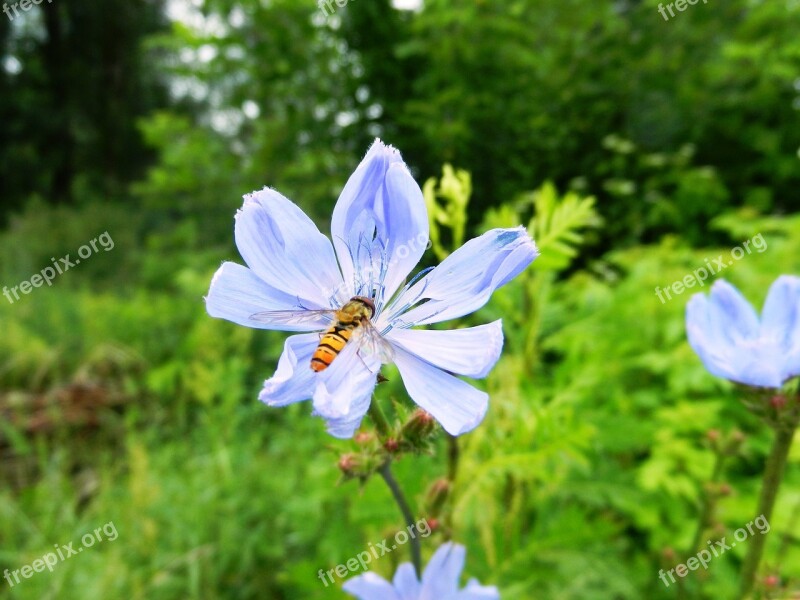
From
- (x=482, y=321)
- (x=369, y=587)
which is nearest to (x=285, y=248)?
(x=369, y=587)

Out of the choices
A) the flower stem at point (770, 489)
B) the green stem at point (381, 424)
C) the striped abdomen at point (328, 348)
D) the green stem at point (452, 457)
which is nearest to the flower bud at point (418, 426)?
the green stem at point (381, 424)

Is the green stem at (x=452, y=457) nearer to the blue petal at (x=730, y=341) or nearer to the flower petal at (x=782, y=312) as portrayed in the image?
the blue petal at (x=730, y=341)

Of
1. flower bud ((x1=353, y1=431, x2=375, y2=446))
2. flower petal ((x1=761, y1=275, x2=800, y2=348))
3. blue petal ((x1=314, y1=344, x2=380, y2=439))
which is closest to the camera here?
blue petal ((x1=314, y1=344, x2=380, y2=439))

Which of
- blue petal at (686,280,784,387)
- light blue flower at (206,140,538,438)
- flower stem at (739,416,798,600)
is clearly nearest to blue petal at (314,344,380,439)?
light blue flower at (206,140,538,438)

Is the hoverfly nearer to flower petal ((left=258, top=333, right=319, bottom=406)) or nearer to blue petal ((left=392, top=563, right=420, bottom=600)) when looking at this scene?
flower petal ((left=258, top=333, right=319, bottom=406))

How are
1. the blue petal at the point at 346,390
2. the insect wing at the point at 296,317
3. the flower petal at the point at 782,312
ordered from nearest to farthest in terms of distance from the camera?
1. the blue petal at the point at 346,390
2. the insect wing at the point at 296,317
3. the flower petal at the point at 782,312

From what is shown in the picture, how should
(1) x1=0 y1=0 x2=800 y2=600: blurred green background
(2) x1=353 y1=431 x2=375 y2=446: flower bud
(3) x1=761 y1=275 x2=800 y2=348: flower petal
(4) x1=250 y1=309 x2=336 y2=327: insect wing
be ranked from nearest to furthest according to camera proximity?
(4) x1=250 y1=309 x2=336 y2=327: insect wing, (2) x1=353 y1=431 x2=375 y2=446: flower bud, (3) x1=761 y1=275 x2=800 y2=348: flower petal, (1) x1=0 y1=0 x2=800 y2=600: blurred green background
